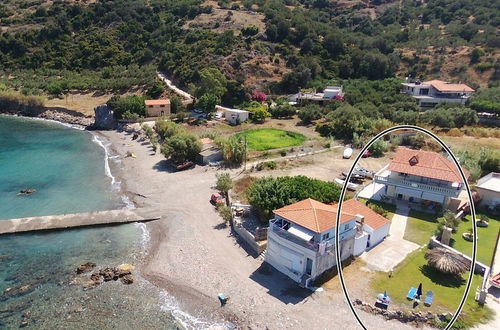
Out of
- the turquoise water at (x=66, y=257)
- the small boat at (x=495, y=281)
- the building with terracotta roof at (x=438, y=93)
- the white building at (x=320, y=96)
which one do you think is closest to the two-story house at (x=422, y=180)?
the small boat at (x=495, y=281)

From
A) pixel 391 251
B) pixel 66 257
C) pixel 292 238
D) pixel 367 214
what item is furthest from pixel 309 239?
pixel 66 257

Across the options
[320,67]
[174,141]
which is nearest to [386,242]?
[174,141]

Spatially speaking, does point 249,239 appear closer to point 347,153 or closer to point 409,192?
point 409,192

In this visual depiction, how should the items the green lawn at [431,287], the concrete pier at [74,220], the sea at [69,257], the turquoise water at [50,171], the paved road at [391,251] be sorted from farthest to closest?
the turquoise water at [50,171]
the concrete pier at [74,220]
the paved road at [391,251]
the sea at [69,257]
the green lawn at [431,287]

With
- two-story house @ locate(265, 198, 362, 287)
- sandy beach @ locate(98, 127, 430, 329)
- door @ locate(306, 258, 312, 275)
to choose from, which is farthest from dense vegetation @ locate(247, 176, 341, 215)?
door @ locate(306, 258, 312, 275)

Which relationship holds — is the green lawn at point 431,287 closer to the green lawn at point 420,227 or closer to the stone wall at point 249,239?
the green lawn at point 420,227

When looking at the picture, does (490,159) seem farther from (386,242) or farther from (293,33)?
(293,33)
